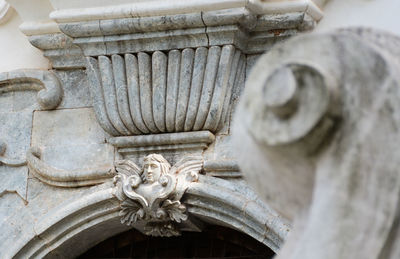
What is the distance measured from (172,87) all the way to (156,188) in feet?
1.61

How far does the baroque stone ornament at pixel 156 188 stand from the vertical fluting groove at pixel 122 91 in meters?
0.18

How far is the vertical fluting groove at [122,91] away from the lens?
5.88 m

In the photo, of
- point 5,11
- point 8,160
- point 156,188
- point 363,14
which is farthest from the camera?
point 5,11

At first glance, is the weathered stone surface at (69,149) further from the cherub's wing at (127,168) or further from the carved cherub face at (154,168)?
the carved cherub face at (154,168)

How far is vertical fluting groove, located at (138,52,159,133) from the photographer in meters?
5.84

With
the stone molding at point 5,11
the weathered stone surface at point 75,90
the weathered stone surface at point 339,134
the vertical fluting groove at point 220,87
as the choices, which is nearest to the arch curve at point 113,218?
the vertical fluting groove at point 220,87

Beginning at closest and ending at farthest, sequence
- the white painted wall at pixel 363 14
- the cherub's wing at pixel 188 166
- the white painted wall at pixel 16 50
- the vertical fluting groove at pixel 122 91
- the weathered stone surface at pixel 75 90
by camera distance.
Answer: the white painted wall at pixel 363 14
the cherub's wing at pixel 188 166
the vertical fluting groove at pixel 122 91
the weathered stone surface at pixel 75 90
the white painted wall at pixel 16 50

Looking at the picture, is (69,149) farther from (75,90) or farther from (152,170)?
(152,170)

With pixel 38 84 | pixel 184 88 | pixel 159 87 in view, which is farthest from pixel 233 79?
pixel 38 84

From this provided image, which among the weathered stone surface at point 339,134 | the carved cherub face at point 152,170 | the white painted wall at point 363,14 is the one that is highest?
the white painted wall at point 363,14

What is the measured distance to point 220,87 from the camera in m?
5.72

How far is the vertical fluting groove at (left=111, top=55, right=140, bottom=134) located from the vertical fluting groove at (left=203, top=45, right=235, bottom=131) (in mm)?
392

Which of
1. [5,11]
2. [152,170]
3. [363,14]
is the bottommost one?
[152,170]

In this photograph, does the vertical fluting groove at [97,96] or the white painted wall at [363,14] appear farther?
the vertical fluting groove at [97,96]
